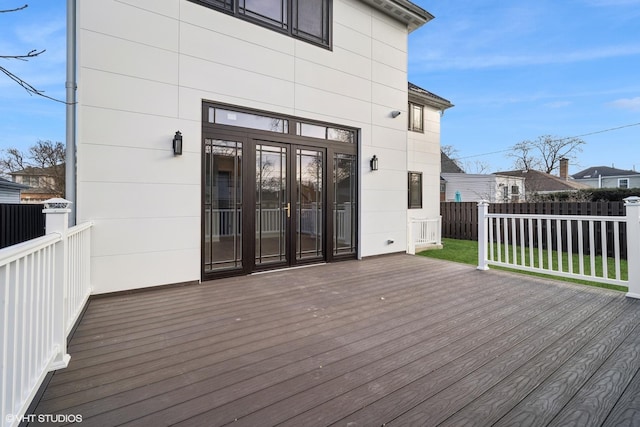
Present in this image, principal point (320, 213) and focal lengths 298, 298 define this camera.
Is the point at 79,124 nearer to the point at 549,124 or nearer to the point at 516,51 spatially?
the point at 516,51

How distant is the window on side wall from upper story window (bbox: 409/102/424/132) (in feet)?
4.82

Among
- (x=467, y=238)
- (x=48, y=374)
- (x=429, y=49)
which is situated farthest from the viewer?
(x=429, y=49)

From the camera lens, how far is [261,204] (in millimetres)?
4684

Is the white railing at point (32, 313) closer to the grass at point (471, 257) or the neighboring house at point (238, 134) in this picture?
the neighboring house at point (238, 134)

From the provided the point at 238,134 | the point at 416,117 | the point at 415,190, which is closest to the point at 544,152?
the point at 416,117

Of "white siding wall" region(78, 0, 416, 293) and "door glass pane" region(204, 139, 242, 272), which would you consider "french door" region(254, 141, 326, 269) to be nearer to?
"door glass pane" region(204, 139, 242, 272)

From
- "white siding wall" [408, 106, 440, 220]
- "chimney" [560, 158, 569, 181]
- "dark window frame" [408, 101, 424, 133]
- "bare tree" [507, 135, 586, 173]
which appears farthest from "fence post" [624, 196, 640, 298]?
"chimney" [560, 158, 569, 181]

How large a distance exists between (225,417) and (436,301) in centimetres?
261

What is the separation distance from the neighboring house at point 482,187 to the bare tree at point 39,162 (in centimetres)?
1901

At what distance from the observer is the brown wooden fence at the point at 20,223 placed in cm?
400

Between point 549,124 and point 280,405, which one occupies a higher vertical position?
point 549,124

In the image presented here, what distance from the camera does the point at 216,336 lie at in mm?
2447

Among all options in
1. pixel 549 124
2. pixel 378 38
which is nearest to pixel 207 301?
pixel 378 38

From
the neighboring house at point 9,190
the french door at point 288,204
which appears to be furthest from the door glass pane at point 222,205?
the neighboring house at point 9,190
